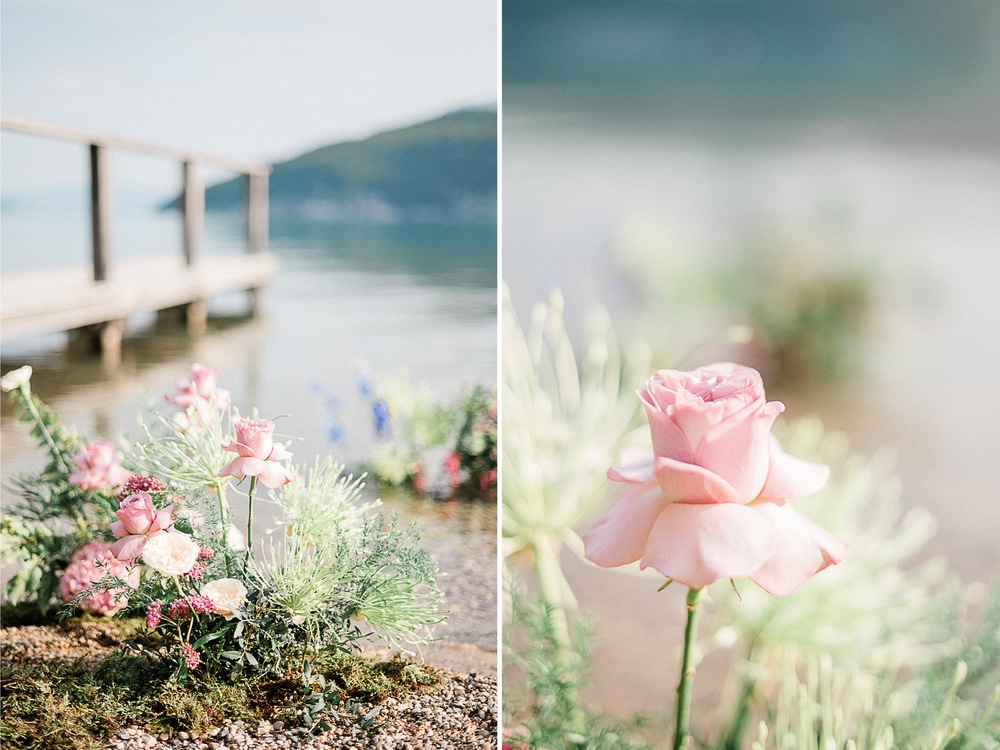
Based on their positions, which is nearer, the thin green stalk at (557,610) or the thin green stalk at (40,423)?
the thin green stalk at (557,610)

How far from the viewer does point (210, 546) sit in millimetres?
1263

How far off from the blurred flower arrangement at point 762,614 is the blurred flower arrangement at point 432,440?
3.6 inches

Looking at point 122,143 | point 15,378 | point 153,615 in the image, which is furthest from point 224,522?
point 122,143

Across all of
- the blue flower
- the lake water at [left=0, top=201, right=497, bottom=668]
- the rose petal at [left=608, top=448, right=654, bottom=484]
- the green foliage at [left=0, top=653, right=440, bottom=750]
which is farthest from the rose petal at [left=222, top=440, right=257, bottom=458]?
the rose petal at [left=608, top=448, right=654, bottom=484]

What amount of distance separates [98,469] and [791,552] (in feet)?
3.30

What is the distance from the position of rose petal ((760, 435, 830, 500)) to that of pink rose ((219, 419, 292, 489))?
69 cm

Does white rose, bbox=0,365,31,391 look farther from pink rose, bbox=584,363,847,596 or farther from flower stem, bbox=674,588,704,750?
flower stem, bbox=674,588,704,750

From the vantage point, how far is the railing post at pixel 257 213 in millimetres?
1396

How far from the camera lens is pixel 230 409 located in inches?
53.4

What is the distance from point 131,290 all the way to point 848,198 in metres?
1.09

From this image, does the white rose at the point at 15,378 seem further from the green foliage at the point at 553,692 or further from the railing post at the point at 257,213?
the green foliage at the point at 553,692

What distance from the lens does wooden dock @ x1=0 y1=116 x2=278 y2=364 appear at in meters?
1.33

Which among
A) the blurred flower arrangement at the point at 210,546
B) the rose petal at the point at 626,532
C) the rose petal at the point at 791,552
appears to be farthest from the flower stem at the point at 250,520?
the rose petal at the point at 791,552

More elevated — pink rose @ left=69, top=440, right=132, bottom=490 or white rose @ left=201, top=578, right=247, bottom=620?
pink rose @ left=69, top=440, right=132, bottom=490
